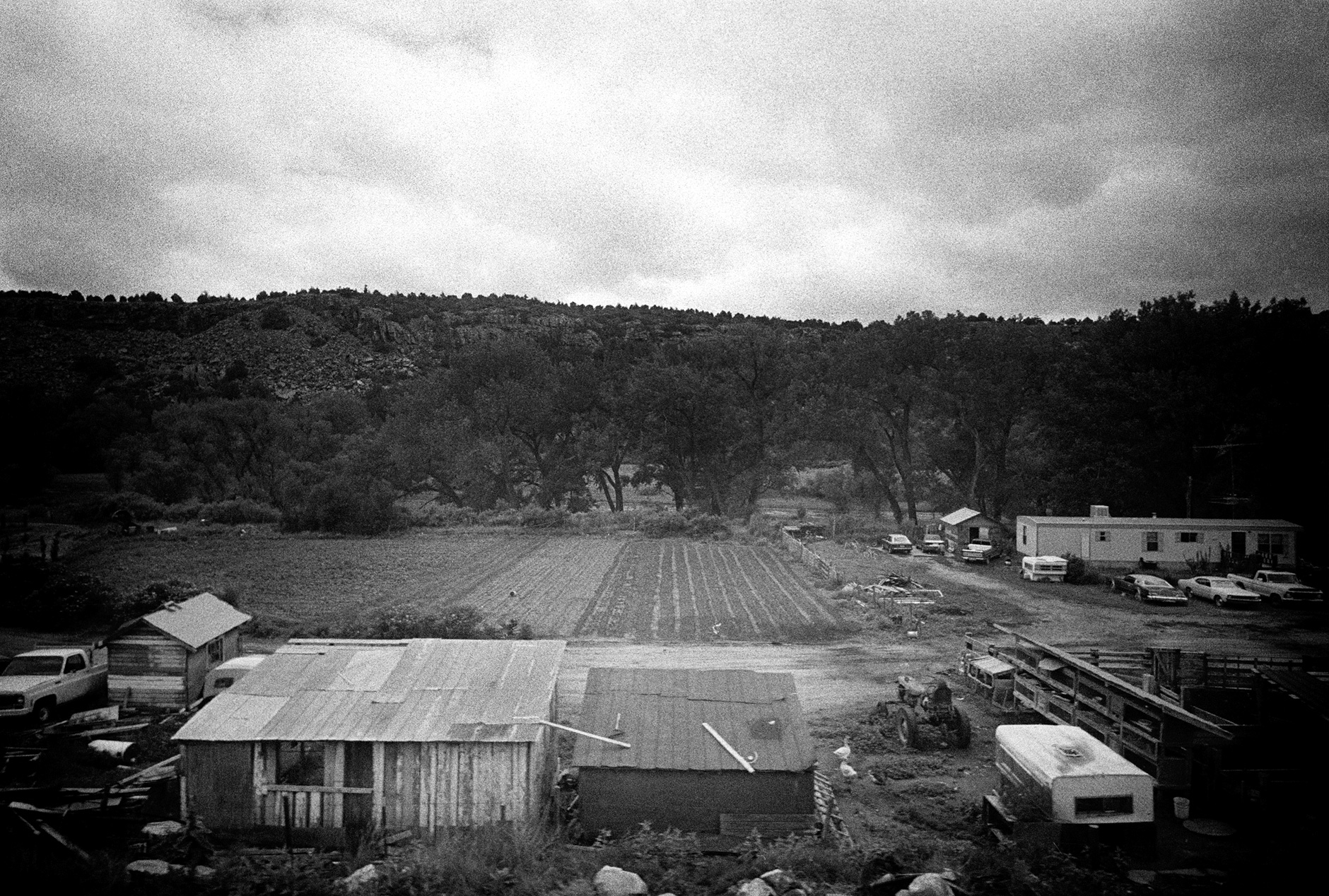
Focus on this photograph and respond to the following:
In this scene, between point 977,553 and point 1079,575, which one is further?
point 977,553

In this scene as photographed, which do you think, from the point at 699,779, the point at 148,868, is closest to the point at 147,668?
the point at 148,868

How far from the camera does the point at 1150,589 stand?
33656 mm

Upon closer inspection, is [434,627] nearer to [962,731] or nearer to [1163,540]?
[962,731]

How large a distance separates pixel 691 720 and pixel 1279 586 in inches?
1258

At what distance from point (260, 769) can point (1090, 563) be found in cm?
3935

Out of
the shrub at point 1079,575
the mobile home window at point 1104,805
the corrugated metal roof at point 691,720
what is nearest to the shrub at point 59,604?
the corrugated metal roof at point 691,720

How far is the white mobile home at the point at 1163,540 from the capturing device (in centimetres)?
3931

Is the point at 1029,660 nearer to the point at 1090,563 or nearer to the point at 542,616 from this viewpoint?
the point at 542,616

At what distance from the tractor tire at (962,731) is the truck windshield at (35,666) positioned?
21818mm

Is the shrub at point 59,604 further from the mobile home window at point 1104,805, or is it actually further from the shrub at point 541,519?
the mobile home window at point 1104,805

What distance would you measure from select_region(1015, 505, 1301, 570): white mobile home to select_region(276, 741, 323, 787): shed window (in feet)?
121

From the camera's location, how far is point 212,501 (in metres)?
63.5

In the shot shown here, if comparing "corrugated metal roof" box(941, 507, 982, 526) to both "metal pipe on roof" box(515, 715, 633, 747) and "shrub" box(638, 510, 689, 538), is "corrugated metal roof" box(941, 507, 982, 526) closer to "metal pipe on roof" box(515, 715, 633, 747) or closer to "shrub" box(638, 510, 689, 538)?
"shrub" box(638, 510, 689, 538)

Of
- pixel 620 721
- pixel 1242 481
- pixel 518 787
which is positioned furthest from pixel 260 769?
pixel 1242 481
